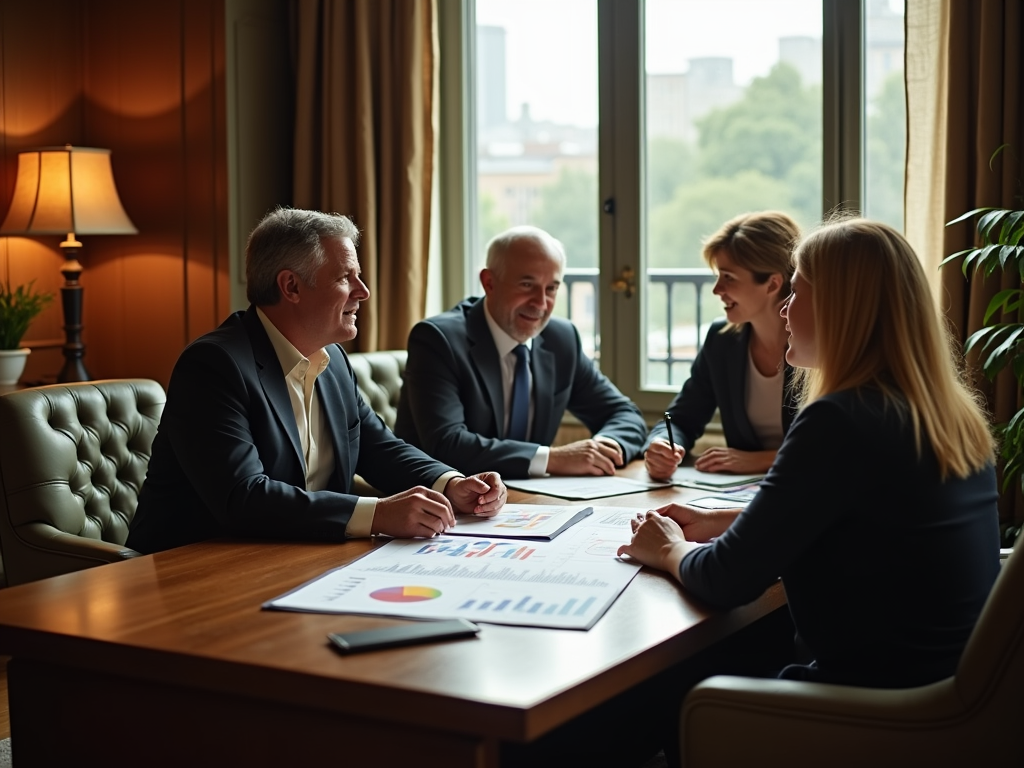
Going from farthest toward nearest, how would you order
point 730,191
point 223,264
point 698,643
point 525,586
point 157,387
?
point 223,264, point 730,191, point 157,387, point 525,586, point 698,643

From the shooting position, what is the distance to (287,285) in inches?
96.8

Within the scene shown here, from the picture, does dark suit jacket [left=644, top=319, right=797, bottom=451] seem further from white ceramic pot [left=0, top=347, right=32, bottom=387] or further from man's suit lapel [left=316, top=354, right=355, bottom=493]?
white ceramic pot [left=0, top=347, right=32, bottom=387]

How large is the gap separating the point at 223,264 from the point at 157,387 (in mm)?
1584

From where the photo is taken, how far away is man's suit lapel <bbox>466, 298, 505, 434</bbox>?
328 cm

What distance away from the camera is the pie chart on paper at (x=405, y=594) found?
5.54ft

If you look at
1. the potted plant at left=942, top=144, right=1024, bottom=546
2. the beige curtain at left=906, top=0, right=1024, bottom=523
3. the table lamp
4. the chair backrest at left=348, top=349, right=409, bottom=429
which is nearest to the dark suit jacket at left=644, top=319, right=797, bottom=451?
the potted plant at left=942, top=144, right=1024, bottom=546

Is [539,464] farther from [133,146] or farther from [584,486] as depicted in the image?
[133,146]

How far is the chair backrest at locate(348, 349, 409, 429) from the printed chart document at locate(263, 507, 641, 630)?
1.69 m

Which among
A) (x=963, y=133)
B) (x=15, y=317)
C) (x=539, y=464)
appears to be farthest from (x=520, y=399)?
(x=15, y=317)

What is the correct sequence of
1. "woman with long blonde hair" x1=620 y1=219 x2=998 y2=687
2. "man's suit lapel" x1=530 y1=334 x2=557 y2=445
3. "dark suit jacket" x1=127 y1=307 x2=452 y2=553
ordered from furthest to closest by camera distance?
"man's suit lapel" x1=530 y1=334 x2=557 y2=445
"dark suit jacket" x1=127 y1=307 x2=452 y2=553
"woman with long blonde hair" x1=620 y1=219 x2=998 y2=687

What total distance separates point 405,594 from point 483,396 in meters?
1.58

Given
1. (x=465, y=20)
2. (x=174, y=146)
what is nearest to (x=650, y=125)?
(x=465, y=20)

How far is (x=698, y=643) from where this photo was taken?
63.9 inches

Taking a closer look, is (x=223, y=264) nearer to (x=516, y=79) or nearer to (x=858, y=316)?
(x=516, y=79)
